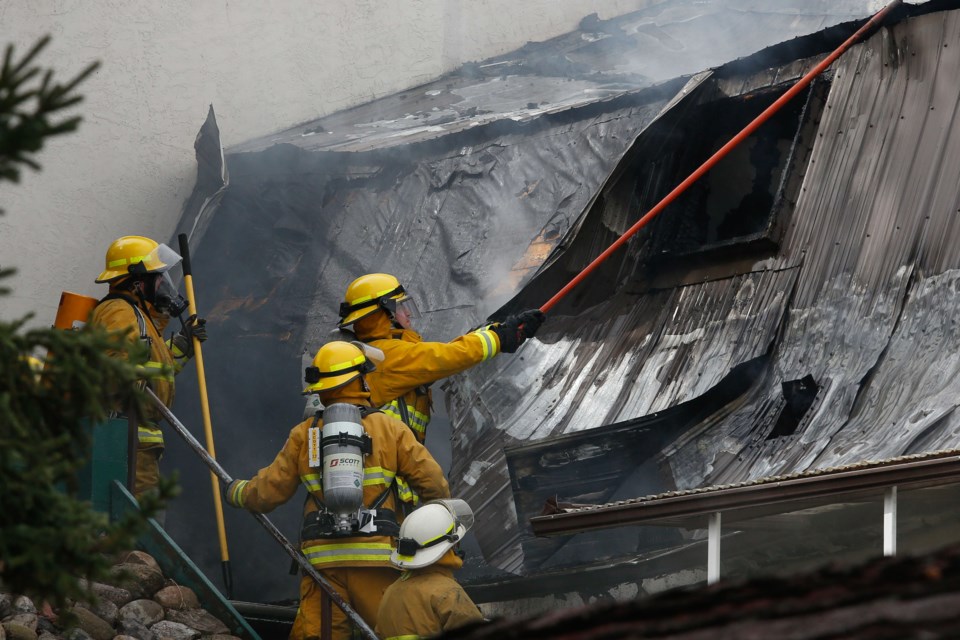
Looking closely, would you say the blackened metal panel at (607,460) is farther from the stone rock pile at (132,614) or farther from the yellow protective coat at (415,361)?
the stone rock pile at (132,614)

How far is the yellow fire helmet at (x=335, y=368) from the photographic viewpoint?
5.73 m

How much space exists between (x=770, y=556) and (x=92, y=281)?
6.87 m

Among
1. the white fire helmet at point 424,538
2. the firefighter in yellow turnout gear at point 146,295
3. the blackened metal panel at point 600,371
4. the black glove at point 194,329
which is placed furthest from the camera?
the black glove at point 194,329

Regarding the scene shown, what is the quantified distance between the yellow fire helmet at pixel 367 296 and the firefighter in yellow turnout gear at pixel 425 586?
1.56 metres

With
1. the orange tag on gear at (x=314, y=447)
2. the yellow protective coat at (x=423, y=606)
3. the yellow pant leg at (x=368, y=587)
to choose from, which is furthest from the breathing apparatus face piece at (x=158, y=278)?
the yellow protective coat at (x=423, y=606)

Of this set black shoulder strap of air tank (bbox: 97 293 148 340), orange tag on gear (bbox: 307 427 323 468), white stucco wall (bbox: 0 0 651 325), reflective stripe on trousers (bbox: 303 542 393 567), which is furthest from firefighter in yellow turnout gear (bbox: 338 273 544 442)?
white stucco wall (bbox: 0 0 651 325)

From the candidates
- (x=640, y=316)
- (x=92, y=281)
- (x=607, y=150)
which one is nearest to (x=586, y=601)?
(x=640, y=316)

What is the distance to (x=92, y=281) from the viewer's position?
10375 millimetres

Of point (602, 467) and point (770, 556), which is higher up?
point (602, 467)

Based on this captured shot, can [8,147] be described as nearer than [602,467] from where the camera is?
Yes

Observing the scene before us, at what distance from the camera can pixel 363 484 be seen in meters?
5.67

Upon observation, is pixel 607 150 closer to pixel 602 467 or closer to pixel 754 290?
pixel 754 290

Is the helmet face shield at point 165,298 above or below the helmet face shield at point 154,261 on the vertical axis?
below

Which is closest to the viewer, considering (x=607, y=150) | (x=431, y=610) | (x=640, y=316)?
(x=431, y=610)
